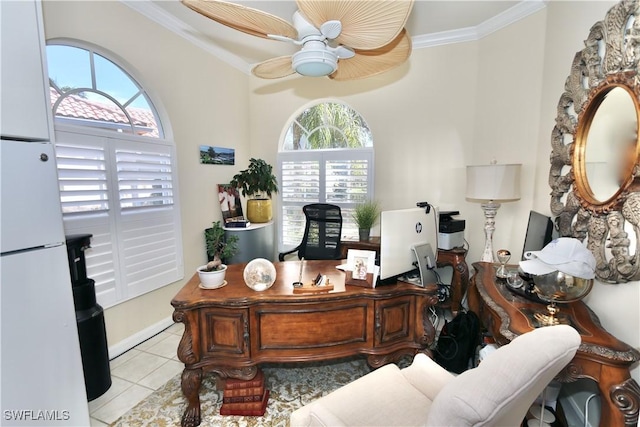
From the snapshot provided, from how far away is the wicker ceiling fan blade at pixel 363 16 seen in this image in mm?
1358

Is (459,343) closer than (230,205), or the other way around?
(459,343)

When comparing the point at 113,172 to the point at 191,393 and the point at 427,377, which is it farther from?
the point at 427,377

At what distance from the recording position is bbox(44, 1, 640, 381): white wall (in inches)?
93.6

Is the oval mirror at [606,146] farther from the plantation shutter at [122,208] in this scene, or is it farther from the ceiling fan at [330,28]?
the plantation shutter at [122,208]

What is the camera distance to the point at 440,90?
3.33 meters

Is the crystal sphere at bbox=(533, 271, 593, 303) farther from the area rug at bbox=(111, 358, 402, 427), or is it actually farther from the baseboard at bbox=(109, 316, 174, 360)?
the baseboard at bbox=(109, 316, 174, 360)

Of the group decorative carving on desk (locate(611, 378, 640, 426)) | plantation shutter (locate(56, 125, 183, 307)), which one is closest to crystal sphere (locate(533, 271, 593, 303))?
decorative carving on desk (locate(611, 378, 640, 426))

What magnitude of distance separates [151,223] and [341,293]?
2077 mm

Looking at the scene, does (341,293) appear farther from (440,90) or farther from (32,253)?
(440,90)

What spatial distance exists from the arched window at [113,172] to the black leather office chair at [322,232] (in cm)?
139

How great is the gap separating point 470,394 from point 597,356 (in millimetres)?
820

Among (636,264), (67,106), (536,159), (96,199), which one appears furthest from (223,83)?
(636,264)

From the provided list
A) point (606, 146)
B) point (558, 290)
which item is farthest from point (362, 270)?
point (606, 146)

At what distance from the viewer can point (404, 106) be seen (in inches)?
137
